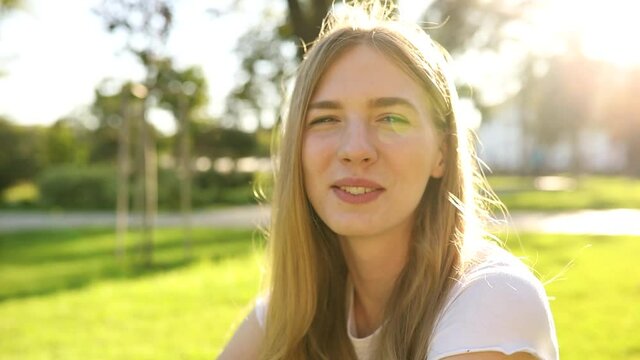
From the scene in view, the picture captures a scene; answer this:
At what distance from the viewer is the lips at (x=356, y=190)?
187 centimetres

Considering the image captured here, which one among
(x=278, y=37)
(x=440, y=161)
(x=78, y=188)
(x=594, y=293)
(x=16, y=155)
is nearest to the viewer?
Answer: (x=440, y=161)

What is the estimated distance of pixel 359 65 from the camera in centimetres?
189

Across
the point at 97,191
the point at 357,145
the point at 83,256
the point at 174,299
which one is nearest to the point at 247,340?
the point at 357,145

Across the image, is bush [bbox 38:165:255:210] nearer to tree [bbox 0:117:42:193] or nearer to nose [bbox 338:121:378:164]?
tree [bbox 0:117:42:193]

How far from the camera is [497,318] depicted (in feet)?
5.06

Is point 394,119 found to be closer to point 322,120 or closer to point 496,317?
point 322,120

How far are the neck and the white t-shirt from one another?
1.12 ft

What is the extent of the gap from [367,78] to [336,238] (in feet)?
1.88

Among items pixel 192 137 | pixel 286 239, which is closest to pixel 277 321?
pixel 286 239

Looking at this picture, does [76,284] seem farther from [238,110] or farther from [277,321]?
[238,110]

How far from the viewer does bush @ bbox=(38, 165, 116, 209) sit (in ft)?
70.5

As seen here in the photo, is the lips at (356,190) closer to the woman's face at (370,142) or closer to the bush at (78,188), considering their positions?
the woman's face at (370,142)

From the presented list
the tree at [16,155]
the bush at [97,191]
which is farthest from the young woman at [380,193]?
the tree at [16,155]

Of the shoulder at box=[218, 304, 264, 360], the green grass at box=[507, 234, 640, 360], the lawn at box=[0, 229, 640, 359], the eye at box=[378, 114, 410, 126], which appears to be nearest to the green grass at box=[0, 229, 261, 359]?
the lawn at box=[0, 229, 640, 359]
